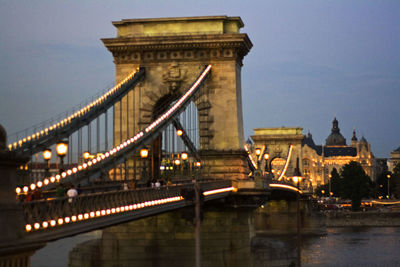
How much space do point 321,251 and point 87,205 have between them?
57601 millimetres

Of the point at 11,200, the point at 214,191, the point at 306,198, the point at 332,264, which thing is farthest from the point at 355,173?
the point at 11,200

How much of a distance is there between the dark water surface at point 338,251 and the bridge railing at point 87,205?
2179cm

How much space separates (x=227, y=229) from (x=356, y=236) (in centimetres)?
5220

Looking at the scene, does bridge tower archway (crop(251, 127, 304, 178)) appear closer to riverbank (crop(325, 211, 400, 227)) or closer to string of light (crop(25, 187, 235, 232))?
riverbank (crop(325, 211, 400, 227))

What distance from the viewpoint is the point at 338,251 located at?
8412 cm

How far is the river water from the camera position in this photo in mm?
59219

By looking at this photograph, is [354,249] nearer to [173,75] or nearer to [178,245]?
[173,75]

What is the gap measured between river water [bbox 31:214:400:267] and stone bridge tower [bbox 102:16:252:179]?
596 centimetres

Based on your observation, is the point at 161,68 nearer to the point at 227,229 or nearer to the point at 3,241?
the point at 227,229

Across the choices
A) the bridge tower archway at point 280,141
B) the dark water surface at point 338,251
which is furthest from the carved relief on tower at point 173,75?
the bridge tower archway at point 280,141

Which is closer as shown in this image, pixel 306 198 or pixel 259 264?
pixel 259 264

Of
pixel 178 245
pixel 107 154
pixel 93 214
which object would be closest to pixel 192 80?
pixel 178 245

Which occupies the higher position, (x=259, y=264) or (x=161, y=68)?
(x=161, y=68)

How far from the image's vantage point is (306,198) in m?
118
